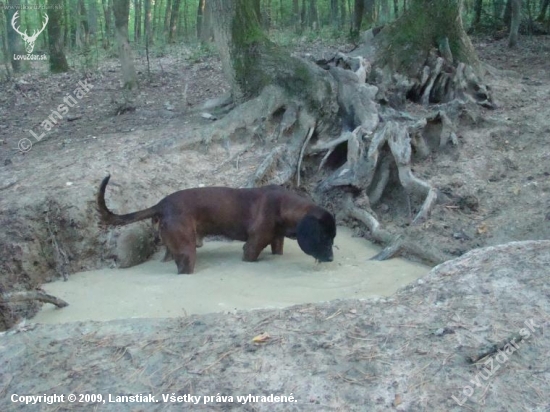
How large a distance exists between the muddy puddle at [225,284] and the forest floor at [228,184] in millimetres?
679

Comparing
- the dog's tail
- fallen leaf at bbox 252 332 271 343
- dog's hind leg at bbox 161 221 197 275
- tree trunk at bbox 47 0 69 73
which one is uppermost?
tree trunk at bbox 47 0 69 73

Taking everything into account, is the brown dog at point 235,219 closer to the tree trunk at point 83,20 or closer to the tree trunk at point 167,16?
the tree trunk at point 167,16

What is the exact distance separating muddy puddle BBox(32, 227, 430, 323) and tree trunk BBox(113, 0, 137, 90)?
6.69 meters

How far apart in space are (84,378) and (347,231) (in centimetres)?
490

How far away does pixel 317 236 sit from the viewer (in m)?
6.93

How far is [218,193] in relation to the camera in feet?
24.8

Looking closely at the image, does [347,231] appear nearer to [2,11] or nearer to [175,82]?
[175,82]

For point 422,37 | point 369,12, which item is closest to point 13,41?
point 369,12

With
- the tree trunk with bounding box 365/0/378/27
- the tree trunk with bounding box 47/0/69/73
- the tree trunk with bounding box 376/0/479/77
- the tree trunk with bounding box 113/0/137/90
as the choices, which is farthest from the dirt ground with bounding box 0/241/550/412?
the tree trunk with bounding box 365/0/378/27

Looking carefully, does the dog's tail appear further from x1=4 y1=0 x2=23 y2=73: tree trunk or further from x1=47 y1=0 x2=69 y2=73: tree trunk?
x1=4 y1=0 x2=23 y2=73: tree trunk

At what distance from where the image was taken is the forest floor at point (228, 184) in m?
4.03

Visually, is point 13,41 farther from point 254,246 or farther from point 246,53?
point 254,246

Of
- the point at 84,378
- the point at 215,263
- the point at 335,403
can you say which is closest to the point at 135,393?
the point at 84,378

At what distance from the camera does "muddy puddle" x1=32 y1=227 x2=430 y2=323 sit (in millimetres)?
5789
